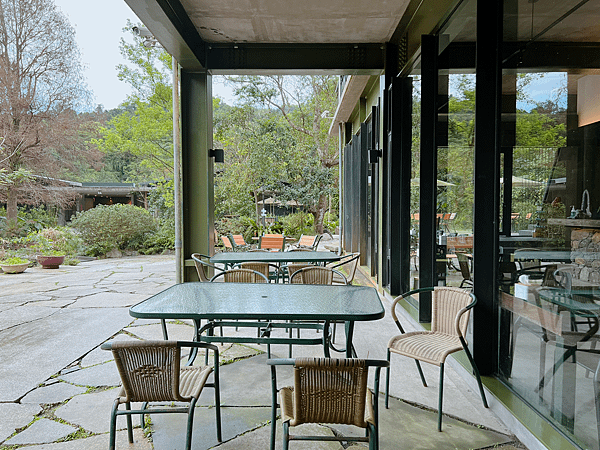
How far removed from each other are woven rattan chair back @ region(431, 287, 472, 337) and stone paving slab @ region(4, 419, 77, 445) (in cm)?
242

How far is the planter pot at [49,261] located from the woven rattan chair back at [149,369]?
10333mm

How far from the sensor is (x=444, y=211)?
3.79 m

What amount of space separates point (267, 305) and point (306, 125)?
20518 millimetres

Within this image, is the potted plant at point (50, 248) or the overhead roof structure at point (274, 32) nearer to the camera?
the overhead roof structure at point (274, 32)

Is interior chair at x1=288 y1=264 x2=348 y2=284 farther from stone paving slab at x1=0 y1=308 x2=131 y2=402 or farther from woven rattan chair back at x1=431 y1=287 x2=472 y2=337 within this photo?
stone paving slab at x1=0 y1=308 x2=131 y2=402

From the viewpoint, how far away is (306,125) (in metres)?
22.3

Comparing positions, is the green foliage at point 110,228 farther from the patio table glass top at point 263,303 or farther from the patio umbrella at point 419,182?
the patio table glass top at point 263,303

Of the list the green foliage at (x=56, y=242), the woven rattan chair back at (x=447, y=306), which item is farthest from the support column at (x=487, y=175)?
the green foliage at (x=56, y=242)

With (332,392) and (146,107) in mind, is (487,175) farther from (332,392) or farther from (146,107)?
(146,107)

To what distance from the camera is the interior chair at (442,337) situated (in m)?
2.53

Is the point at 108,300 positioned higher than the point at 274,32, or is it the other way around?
the point at 274,32

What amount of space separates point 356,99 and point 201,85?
4.11m

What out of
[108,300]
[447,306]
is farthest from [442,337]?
[108,300]

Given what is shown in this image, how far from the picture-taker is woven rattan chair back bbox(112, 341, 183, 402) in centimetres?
187
